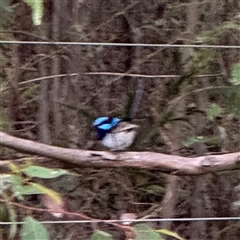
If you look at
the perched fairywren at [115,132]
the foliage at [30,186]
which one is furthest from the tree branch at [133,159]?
the perched fairywren at [115,132]

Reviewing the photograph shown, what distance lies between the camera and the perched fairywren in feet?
6.06

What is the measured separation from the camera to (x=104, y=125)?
77.4 inches

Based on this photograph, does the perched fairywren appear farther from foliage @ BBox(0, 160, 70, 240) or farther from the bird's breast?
foliage @ BBox(0, 160, 70, 240)

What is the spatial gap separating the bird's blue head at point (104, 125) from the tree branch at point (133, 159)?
0.73 m

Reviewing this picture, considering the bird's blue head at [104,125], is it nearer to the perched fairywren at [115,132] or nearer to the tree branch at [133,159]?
the perched fairywren at [115,132]

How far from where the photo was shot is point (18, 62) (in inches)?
94.0

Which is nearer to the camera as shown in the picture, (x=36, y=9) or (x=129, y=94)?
(x=36, y=9)

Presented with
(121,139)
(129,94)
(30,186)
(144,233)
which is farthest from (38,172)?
(129,94)

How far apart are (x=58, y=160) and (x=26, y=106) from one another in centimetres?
133

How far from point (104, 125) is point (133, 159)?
0.77 meters

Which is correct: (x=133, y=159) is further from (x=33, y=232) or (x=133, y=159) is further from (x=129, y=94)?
(x=129, y=94)

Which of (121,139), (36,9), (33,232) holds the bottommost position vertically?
(121,139)

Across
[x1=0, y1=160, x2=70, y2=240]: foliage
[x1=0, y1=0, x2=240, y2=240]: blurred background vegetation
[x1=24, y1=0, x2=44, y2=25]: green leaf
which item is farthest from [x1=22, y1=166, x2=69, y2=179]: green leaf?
[x1=0, y1=0, x2=240, y2=240]: blurred background vegetation

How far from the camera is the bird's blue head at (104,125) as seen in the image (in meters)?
1.94
